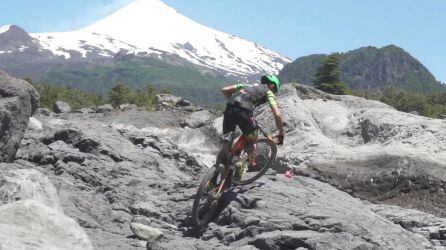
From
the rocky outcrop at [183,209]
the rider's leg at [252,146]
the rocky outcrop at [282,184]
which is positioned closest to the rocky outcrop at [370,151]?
the rocky outcrop at [282,184]

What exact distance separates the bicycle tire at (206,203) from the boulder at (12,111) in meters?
5.84

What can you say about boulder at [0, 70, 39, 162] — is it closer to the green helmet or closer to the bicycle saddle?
the bicycle saddle

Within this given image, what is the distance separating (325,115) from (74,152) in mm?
11798

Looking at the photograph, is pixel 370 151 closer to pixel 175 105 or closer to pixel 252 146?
pixel 252 146

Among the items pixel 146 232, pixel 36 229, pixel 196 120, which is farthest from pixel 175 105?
pixel 36 229

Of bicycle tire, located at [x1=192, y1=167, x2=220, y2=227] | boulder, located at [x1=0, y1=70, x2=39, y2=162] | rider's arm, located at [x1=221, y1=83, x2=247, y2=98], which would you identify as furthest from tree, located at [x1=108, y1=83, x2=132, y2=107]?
bicycle tire, located at [x1=192, y1=167, x2=220, y2=227]

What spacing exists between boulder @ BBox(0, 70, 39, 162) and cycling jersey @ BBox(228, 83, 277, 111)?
6185 mm

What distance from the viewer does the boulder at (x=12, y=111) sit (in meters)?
14.5

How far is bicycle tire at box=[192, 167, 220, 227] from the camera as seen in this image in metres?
11.9

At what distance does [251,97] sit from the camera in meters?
12.5

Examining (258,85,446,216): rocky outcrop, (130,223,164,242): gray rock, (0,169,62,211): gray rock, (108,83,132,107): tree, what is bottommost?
(108,83,132,107): tree

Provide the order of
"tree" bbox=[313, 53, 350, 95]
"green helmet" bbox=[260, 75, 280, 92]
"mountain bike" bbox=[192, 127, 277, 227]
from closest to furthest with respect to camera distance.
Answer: "mountain bike" bbox=[192, 127, 277, 227]
"green helmet" bbox=[260, 75, 280, 92]
"tree" bbox=[313, 53, 350, 95]

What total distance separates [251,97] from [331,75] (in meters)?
73.0

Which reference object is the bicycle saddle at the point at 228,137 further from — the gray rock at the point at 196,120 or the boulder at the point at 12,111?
the gray rock at the point at 196,120
